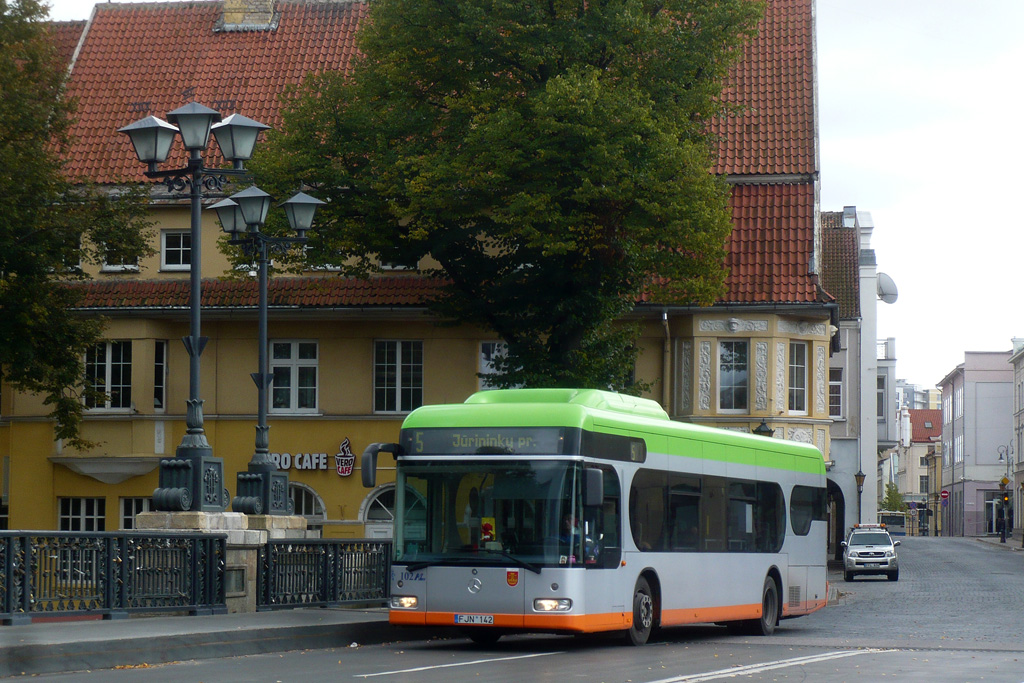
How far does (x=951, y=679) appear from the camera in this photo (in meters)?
13.4

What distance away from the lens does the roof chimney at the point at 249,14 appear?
146ft

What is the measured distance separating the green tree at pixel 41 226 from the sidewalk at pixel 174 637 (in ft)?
45.8

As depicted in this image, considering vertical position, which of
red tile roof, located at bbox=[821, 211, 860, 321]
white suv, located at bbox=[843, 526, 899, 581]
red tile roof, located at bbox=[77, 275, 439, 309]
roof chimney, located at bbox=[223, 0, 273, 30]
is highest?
roof chimney, located at bbox=[223, 0, 273, 30]

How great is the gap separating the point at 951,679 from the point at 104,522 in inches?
1153

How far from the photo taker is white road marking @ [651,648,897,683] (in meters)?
13.0

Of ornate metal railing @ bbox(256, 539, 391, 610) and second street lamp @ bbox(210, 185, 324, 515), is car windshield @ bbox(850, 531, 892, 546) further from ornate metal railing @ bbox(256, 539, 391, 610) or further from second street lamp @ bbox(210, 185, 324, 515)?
second street lamp @ bbox(210, 185, 324, 515)

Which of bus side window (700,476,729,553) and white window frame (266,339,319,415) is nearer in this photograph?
bus side window (700,476,729,553)

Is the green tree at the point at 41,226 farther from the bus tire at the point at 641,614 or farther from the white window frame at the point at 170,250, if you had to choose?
the bus tire at the point at 641,614

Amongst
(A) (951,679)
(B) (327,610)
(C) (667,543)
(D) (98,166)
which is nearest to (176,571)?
(B) (327,610)

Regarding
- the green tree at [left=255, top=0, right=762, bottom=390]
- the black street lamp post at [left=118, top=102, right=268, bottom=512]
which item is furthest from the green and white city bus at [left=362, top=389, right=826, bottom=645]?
the green tree at [left=255, top=0, right=762, bottom=390]

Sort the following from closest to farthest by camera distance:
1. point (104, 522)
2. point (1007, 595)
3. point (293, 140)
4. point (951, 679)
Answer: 1. point (951, 679)
2. point (293, 140)
3. point (1007, 595)
4. point (104, 522)

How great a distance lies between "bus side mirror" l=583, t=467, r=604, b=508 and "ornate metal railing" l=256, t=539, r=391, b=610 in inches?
223

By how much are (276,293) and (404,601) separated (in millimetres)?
22100

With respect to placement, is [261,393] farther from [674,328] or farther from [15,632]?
[674,328]
